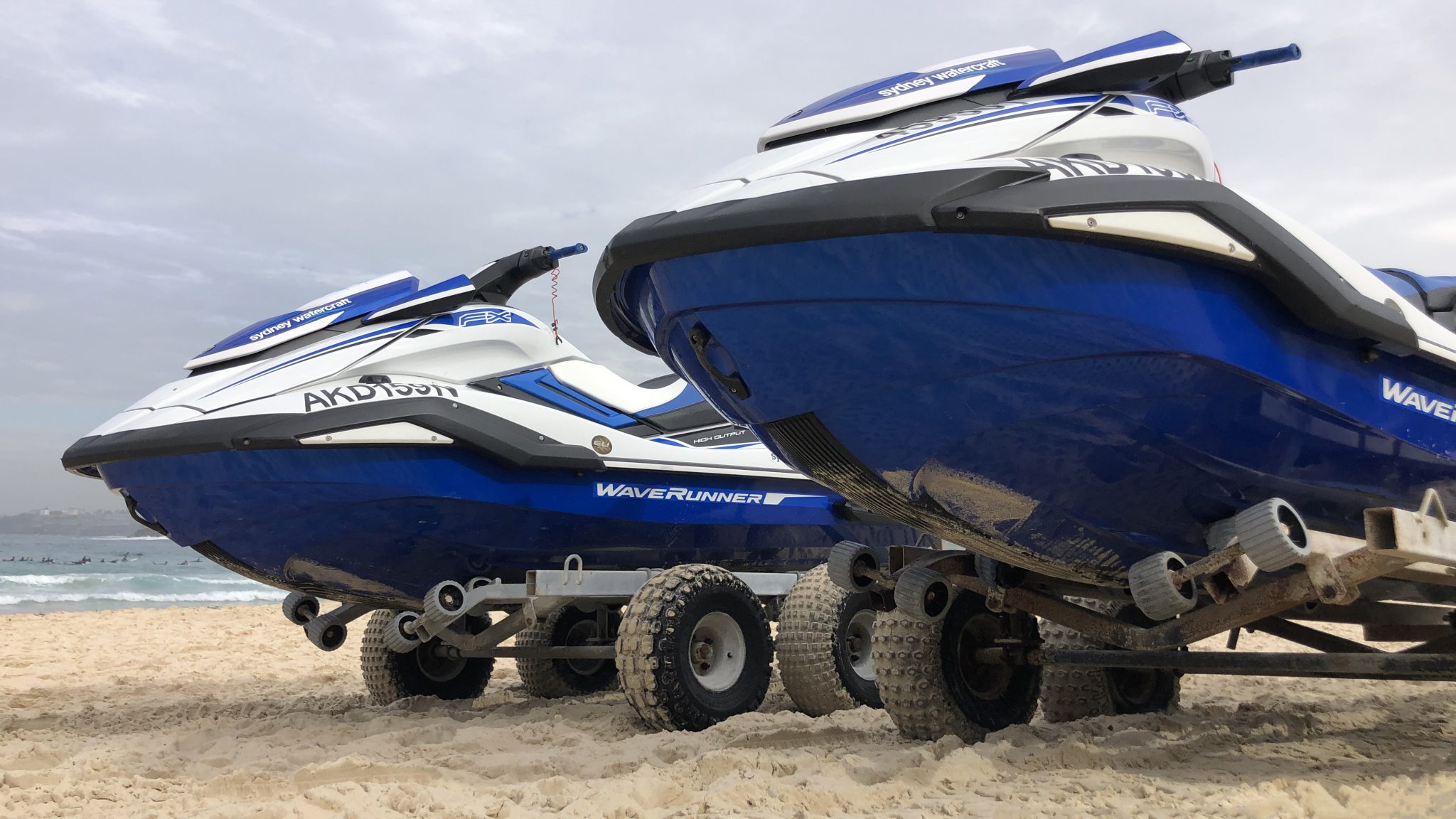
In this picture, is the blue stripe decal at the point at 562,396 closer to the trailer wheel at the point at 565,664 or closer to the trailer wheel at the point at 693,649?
the trailer wheel at the point at 693,649

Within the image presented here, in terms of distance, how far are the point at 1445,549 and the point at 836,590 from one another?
8.88ft

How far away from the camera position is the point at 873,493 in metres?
3.17

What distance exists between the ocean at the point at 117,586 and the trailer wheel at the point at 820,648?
18.6 m

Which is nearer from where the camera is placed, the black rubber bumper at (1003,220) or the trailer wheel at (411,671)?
the black rubber bumper at (1003,220)

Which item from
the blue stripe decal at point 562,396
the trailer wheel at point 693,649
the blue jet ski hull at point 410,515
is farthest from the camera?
the blue stripe decal at point 562,396

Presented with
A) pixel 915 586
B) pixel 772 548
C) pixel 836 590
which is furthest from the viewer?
pixel 772 548

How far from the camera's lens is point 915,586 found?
135 inches

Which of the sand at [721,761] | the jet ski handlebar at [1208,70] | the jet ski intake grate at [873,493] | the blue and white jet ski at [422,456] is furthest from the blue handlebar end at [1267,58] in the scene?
the blue and white jet ski at [422,456]

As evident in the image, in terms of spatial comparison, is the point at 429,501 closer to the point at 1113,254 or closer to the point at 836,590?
A: the point at 836,590

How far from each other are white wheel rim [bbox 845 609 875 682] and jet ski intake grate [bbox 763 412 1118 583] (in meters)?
1.86

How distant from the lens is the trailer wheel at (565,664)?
607 centimetres

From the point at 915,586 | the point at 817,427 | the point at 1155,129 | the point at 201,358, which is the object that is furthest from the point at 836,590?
the point at 201,358

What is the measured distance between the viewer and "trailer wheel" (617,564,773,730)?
4.28 metres

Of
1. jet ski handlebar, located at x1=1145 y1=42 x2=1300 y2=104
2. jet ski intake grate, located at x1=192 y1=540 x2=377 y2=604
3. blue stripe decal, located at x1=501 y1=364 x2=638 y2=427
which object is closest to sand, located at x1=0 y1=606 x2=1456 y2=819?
jet ski intake grate, located at x1=192 y1=540 x2=377 y2=604
